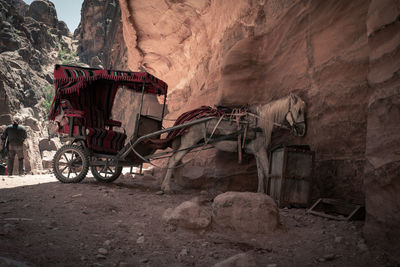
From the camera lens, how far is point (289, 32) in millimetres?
5059

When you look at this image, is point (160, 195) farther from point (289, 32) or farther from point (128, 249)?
point (289, 32)

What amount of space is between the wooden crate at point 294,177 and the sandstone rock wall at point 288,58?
0.44 metres

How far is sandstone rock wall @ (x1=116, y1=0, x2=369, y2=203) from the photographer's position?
141 inches

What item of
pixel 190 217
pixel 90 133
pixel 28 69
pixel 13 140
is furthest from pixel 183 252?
pixel 28 69

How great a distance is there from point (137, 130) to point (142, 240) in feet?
9.81

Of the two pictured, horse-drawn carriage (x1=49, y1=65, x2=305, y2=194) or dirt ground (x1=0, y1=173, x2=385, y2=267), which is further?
horse-drawn carriage (x1=49, y1=65, x2=305, y2=194)

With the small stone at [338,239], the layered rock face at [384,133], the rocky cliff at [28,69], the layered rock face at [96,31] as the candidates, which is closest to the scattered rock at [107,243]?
the small stone at [338,239]

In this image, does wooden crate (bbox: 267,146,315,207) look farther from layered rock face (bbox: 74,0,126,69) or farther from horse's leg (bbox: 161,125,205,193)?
layered rock face (bbox: 74,0,126,69)

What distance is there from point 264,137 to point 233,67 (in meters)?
2.26

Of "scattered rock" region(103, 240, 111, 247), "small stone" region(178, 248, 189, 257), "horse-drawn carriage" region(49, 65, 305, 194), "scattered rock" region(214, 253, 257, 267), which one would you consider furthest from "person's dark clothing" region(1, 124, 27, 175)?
"scattered rock" region(214, 253, 257, 267)

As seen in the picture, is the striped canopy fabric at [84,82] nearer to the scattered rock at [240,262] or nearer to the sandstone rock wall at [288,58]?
the sandstone rock wall at [288,58]

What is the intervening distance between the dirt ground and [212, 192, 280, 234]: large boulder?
77 mm

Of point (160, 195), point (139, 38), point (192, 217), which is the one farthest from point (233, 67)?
point (139, 38)

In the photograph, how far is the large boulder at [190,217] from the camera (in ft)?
8.16
